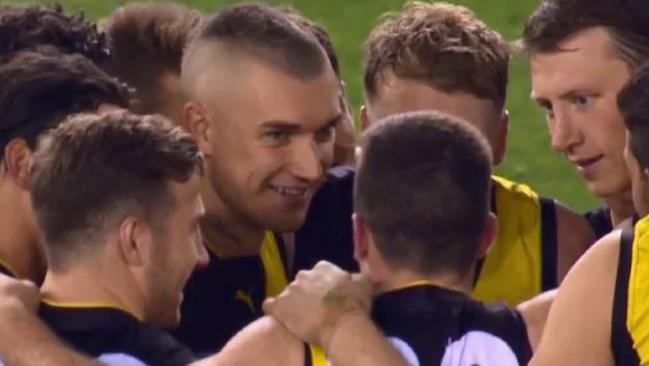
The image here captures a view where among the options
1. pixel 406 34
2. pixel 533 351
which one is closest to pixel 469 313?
pixel 533 351

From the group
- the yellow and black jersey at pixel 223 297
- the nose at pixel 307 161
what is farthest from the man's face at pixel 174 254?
the nose at pixel 307 161

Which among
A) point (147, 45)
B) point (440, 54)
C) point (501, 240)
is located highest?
point (440, 54)

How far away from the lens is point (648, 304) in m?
3.90

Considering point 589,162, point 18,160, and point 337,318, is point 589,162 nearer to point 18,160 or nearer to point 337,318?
point 337,318

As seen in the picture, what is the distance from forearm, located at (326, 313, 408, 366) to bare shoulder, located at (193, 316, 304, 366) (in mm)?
74

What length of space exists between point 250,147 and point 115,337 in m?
1.00

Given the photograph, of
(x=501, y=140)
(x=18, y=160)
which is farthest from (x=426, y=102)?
(x=18, y=160)

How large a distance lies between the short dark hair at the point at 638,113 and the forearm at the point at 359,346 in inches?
25.7

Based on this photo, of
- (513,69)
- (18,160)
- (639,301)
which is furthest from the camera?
(513,69)

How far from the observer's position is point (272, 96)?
4.93 metres

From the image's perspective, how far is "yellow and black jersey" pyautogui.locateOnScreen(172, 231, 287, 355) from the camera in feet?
15.9

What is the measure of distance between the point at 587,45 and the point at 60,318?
5.50ft

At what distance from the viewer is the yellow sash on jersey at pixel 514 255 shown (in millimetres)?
5098

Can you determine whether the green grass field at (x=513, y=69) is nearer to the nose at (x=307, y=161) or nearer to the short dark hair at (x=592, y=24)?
the short dark hair at (x=592, y=24)
